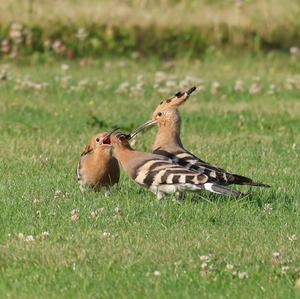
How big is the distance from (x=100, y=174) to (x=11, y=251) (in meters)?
1.92

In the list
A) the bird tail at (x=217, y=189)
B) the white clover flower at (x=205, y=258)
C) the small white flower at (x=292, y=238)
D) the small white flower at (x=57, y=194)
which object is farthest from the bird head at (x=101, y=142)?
the white clover flower at (x=205, y=258)

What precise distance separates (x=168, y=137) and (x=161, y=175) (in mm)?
1419

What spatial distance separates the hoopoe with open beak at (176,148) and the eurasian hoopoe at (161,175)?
0.13 meters

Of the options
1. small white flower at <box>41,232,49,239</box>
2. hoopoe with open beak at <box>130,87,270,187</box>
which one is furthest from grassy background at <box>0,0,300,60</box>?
small white flower at <box>41,232,49,239</box>

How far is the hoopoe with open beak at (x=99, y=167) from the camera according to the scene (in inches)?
367

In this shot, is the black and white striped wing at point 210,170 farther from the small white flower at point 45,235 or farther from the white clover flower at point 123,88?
the white clover flower at point 123,88

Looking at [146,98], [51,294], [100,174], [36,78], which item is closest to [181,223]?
[100,174]

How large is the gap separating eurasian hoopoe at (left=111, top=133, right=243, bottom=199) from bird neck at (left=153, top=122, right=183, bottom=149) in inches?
23.0

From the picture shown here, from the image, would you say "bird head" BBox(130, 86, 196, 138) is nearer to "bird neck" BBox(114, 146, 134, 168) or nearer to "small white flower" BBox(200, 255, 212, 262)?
"bird neck" BBox(114, 146, 134, 168)

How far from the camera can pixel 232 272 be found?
7102 mm

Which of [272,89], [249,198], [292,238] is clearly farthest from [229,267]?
[272,89]

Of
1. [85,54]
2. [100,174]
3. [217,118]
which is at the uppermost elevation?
[100,174]

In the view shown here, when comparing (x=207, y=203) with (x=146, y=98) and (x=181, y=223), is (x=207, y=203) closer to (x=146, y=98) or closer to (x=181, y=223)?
(x=181, y=223)

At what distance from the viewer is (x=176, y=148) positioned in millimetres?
9727
